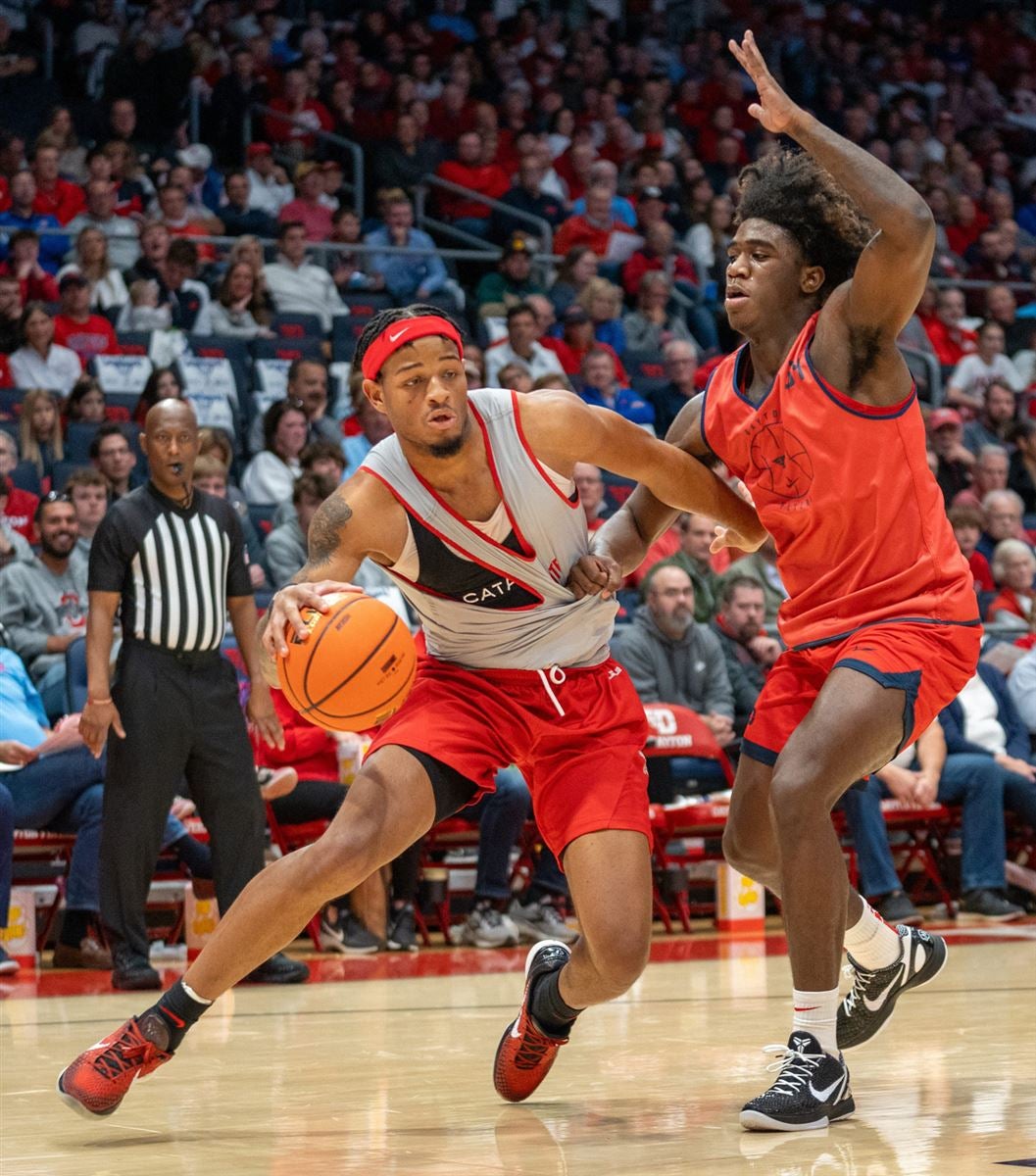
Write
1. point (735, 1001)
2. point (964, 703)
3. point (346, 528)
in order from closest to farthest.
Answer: point (346, 528) < point (735, 1001) < point (964, 703)

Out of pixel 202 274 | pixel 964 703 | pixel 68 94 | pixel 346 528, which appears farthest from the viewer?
pixel 68 94

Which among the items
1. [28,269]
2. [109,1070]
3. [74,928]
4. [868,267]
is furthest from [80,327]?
[868,267]

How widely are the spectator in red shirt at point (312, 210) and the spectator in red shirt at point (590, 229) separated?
203 cm

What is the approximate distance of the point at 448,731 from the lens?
4.35 m

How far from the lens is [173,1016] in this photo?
161 inches

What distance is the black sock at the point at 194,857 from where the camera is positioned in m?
8.08

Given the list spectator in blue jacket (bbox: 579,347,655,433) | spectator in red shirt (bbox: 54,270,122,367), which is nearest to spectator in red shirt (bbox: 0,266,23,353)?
spectator in red shirt (bbox: 54,270,122,367)

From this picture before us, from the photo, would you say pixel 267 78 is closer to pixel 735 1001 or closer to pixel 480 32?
pixel 480 32

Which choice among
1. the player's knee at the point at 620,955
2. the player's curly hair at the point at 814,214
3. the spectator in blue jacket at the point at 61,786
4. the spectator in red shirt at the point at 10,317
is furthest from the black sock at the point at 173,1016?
the spectator in red shirt at the point at 10,317

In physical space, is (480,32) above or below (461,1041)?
above

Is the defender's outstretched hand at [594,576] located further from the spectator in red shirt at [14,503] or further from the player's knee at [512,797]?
the spectator in red shirt at [14,503]

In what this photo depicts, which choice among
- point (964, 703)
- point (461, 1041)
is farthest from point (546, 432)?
point (964, 703)

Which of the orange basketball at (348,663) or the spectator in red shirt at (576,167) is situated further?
the spectator in red shirt at (576,167)

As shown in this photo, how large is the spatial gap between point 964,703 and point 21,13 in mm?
9712
